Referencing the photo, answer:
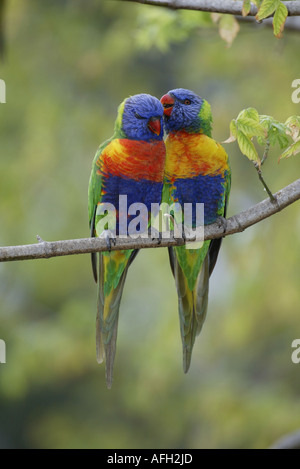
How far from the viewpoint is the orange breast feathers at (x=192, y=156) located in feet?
9.82

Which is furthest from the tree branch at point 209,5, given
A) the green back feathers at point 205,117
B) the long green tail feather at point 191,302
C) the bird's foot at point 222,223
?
the long green tail feather at point 191,302

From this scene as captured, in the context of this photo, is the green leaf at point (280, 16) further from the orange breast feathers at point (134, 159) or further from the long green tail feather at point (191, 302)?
the long green tail feather at point (191, 302)

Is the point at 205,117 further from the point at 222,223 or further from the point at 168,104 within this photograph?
the point at 222,223

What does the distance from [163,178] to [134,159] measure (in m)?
0.21

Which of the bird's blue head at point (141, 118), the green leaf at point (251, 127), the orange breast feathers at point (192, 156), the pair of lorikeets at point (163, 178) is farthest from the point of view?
the orange breast feathers at point (192, 156)

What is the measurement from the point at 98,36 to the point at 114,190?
3856 mm

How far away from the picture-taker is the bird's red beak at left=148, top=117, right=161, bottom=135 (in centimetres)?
279

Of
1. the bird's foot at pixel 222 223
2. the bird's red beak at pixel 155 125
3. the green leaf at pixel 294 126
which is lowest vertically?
the bird's foot at pixel 222 223

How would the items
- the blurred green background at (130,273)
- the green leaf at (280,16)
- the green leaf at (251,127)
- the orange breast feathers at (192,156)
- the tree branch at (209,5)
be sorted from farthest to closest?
the blurred green background at (130,273) → the orange breast feathers at (192,156) → the tree branch at (209,5) → the green leaf at (280,16) → the green leaf at (251,127)

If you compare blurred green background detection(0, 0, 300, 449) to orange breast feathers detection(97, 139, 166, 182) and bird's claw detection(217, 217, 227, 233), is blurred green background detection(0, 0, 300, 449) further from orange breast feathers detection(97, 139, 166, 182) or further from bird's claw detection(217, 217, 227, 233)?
bird's claw detection(217, 217, 227, 233)

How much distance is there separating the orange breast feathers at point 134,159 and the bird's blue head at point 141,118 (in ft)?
0.13

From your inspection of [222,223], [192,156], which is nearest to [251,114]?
[222,223]

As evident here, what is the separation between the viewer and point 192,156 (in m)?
3.00

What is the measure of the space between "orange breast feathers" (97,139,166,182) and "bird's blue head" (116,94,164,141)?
4 centimetres
